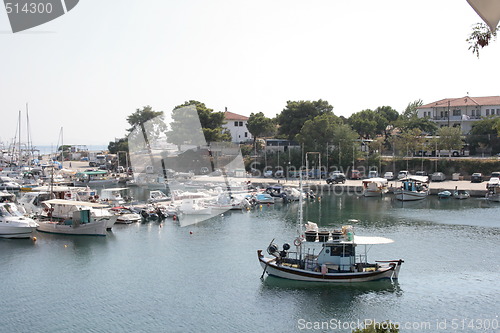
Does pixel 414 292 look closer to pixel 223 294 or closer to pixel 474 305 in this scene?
pixel 474 305

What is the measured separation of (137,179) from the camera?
64438 mm

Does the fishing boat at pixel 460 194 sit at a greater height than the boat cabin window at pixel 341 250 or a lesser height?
greater

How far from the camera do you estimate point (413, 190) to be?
49.7m

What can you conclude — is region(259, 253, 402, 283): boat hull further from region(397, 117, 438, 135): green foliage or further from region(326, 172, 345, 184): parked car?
region(397, 117, 438, 135): green foliage

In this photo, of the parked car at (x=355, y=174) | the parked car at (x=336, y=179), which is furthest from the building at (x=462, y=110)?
the parked car at (x=336, y=179)

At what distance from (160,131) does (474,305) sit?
6723 cm

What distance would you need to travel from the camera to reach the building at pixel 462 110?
70.0 m

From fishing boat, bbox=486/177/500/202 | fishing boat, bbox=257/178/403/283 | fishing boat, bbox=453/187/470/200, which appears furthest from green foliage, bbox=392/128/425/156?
fishing boat, bbox=257/178/403/283

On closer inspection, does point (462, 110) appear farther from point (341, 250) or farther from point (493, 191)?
point (341, 250)

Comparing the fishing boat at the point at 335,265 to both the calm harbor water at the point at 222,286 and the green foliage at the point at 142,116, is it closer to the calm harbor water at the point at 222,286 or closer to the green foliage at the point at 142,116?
the calm harbor water at the point at 222,286

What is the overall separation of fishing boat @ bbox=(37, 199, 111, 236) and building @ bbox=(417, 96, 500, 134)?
54506 mm

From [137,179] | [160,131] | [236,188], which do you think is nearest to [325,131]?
[236,188]

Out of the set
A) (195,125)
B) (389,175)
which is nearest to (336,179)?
(389,175)

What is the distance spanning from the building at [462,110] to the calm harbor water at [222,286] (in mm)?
38776
